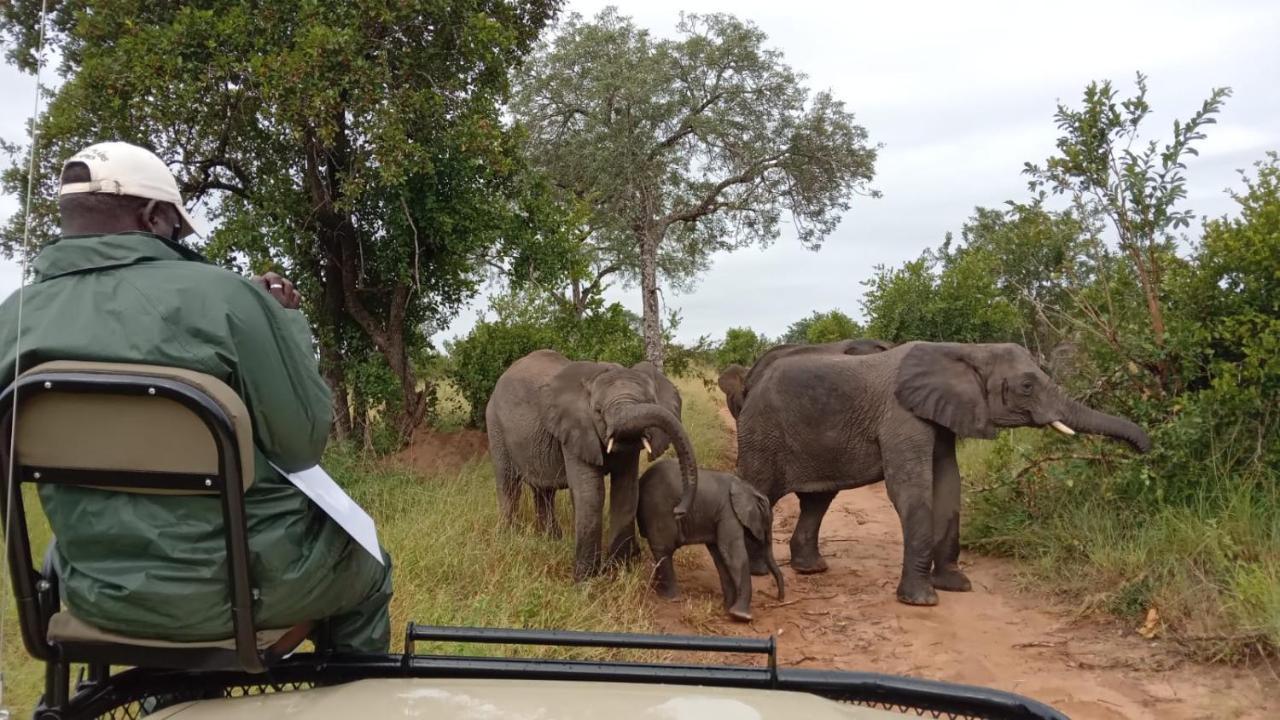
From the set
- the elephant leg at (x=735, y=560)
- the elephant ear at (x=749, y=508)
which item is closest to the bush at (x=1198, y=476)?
the elephant ear at (x=749, y=508)

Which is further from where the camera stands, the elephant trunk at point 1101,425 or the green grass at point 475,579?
the elephant trunk at point 1101,425

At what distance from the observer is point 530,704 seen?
1.68m

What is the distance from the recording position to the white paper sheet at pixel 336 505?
2.11 m

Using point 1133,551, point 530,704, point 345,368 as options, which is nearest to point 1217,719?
point 1133,551

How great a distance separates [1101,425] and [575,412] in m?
4.06

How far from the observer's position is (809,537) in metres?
8.34

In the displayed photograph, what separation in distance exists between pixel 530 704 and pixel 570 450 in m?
5.40

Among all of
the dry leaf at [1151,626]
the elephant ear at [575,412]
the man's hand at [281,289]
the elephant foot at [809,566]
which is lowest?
the elephant foot at [809,566]

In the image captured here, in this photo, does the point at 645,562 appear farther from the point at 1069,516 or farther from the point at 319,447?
the point at 319,447

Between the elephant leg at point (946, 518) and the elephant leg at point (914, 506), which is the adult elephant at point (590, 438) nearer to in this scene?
the elephant leg at point (914, 506)

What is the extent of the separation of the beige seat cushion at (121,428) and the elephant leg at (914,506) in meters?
6.20

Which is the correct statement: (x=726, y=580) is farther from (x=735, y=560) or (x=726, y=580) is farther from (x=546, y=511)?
(x=546, y=511)

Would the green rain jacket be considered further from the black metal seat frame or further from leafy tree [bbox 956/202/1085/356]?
leafy tree [bbox 956/202/1085/356]

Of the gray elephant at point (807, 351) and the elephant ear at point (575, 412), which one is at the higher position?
the gray elephant at point (807, 351)
